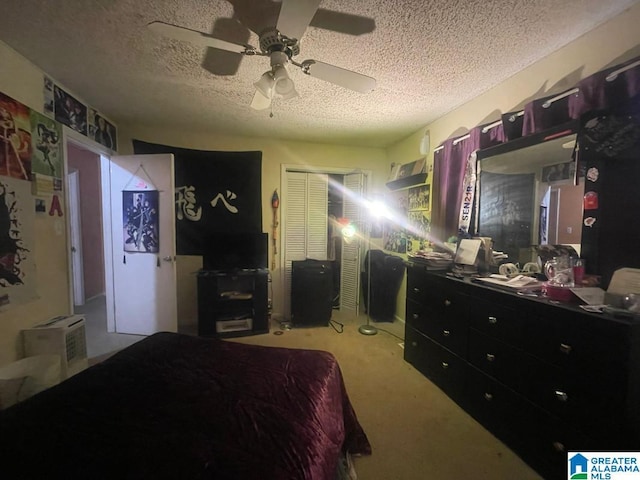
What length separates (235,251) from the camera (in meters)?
3.19

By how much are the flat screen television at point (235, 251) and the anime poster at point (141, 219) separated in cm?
57

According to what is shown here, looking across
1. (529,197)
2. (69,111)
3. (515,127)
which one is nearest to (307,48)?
(515,127)

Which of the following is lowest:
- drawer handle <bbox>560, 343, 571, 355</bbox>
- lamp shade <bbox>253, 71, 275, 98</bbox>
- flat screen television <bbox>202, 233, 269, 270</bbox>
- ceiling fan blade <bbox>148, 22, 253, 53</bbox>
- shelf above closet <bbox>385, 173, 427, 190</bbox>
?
drawer handle <bbox>560, 343, 571, 355</bbox>

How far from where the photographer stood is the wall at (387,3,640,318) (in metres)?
1.40

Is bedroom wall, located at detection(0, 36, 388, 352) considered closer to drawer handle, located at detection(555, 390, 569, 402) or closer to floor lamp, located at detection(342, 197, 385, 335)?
floor lamp, located at detection(342, 197, 385, 335)

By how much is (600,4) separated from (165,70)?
2720mm

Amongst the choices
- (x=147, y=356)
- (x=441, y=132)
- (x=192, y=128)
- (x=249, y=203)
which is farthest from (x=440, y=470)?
(x=192, y=128)

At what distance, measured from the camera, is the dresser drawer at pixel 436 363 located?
74.2 inches

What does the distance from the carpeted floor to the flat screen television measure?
134 cm

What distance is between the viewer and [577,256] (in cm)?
155

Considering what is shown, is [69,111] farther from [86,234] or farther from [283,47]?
[86,234]

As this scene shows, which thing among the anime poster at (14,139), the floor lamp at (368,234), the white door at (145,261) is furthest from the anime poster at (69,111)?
the floor lamp at (368,234)

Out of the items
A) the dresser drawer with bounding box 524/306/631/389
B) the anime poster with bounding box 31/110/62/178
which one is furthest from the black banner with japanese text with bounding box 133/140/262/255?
the dresser drawer with bounding box 524/306/631/389

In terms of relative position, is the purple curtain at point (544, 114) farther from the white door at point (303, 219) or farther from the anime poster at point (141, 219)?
the anime poster at point (141, 219)
